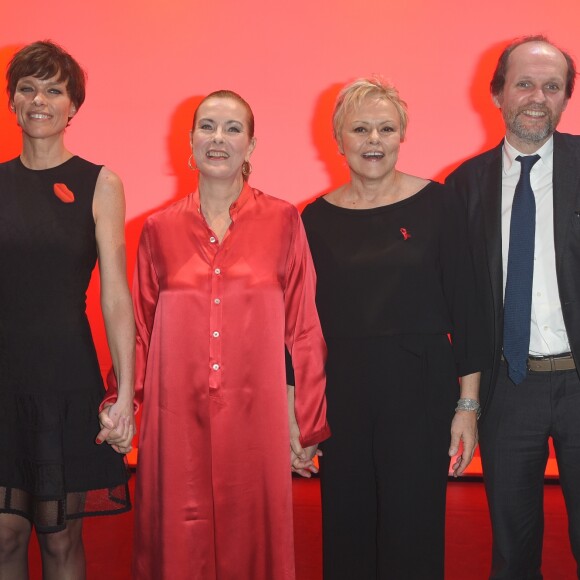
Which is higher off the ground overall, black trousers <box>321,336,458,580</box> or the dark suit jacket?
the dark suit jacket

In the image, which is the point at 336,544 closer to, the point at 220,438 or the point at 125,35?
the point at 220,438

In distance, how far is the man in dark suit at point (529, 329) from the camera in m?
2.26

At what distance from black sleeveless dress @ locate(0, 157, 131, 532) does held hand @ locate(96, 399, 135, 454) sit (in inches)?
1.9

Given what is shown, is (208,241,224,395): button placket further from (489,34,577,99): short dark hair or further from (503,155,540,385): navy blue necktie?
(489,34,577,99): short dark hair

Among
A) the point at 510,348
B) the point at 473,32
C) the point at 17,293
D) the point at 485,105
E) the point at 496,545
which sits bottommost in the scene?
the point at 496,545

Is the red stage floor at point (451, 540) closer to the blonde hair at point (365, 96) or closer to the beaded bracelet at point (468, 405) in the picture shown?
the beaded bracelet at point (468, 405)

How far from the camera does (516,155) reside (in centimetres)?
242

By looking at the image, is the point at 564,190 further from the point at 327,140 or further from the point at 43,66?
the point at 327,140

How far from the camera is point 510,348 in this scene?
89.4 inches

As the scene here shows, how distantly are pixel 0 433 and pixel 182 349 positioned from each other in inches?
20.7

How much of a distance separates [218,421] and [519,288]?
0.91m

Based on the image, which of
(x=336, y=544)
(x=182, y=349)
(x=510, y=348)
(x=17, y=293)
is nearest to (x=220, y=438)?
(x=182, y=349)

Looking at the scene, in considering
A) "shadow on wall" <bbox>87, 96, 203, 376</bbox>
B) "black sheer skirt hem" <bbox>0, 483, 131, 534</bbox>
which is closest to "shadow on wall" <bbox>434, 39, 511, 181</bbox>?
"shadow on wall" <bbox>87, 96, 203, 376</bbox>

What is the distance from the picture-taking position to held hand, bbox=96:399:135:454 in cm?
214
